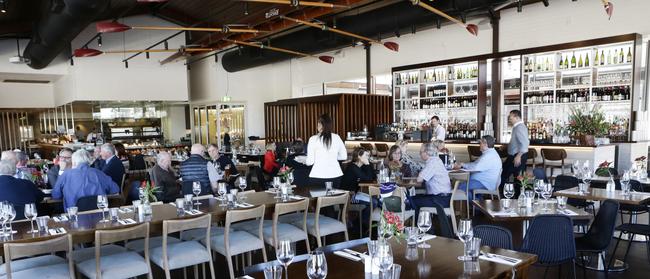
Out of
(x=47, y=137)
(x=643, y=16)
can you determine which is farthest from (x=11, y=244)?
(x=47, y=137)

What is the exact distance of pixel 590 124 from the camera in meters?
8.26

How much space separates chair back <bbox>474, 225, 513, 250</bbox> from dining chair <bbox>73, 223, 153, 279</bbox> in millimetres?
2562

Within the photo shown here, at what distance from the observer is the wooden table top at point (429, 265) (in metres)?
2.42

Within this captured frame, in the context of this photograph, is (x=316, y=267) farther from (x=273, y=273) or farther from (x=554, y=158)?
(x=554, y=158)

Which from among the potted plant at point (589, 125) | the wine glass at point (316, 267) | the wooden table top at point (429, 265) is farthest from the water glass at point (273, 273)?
the potted plant at point (589, 125)

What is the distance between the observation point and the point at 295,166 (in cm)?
786

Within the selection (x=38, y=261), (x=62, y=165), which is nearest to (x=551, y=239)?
(x=38, y=261)

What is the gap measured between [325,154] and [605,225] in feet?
10.6

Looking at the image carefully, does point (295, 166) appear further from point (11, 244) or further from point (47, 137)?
point (47, 137)

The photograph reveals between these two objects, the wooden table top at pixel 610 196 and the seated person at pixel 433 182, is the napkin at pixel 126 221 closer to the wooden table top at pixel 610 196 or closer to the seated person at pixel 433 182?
the seated person at pixel 433 182

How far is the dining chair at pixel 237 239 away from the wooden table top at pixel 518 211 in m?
2.08

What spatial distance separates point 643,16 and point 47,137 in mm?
19000

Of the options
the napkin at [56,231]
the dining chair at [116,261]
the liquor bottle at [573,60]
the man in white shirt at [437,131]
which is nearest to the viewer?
the dining chair at [116,261]

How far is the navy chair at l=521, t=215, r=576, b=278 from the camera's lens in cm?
333
